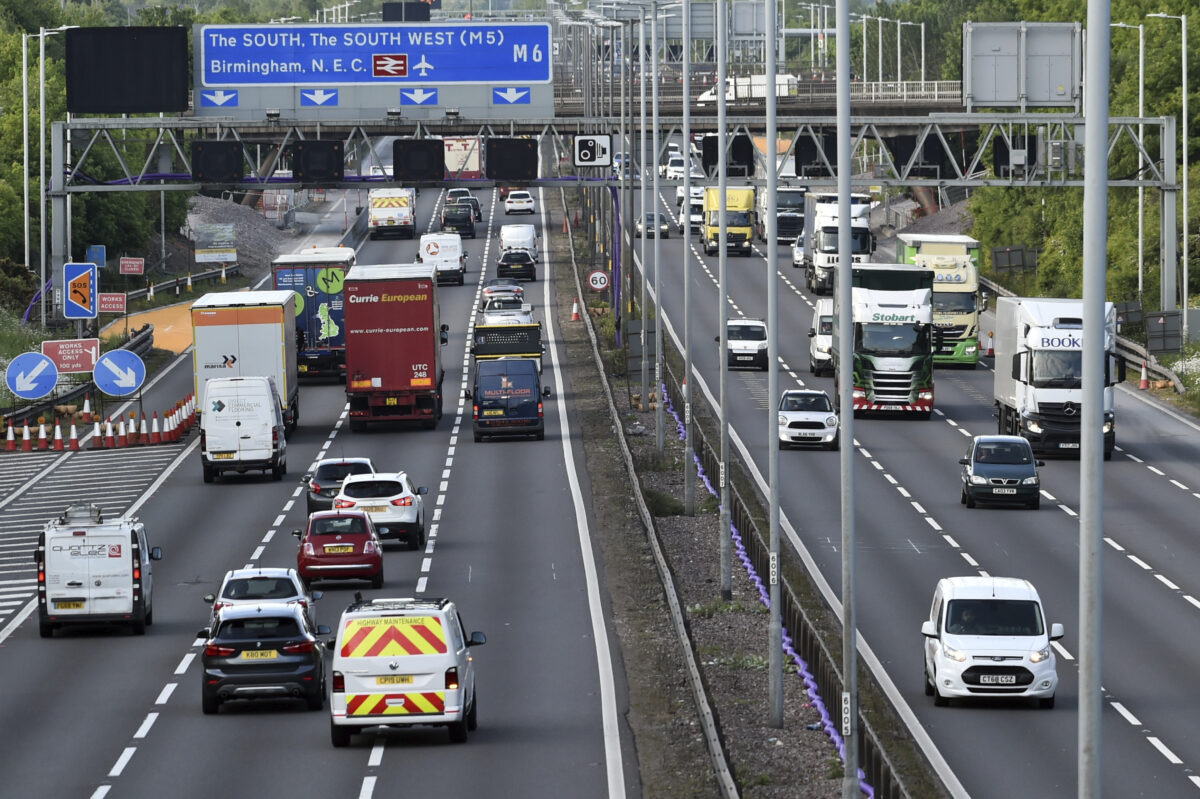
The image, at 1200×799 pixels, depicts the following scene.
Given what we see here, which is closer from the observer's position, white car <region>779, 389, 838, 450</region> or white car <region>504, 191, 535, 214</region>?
white car <region>779, 389, 838, 450</region>

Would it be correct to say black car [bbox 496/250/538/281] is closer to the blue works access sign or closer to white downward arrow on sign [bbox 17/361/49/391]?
the blue works access sign

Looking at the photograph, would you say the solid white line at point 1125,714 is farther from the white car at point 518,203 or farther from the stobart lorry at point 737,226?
the white car at point 518,203

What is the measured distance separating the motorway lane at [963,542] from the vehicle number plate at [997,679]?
83cm

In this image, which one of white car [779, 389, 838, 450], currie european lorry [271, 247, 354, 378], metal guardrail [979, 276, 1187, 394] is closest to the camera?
white car [779, 389, 838, 450]

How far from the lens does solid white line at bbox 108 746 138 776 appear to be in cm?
2564

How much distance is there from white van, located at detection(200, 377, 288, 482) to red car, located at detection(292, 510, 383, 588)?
13.3 metres

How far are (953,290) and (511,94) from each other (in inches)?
662

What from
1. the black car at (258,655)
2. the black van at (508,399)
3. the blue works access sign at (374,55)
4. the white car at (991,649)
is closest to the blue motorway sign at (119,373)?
the black van at (508,399)

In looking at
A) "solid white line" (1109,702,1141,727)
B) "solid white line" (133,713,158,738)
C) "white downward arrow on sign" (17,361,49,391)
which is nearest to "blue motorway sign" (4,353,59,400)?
"white downward arrow on sign" (17,361,49,391)

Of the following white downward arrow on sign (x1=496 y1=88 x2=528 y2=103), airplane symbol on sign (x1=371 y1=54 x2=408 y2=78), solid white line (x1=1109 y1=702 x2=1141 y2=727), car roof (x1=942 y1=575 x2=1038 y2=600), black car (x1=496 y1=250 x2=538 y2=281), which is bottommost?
solid white line (x1=1109 y1=702 x2=1141 y2=727)

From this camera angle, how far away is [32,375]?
181ft

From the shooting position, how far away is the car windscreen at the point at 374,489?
139 ft

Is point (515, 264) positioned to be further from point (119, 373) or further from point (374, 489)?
point (374, 489)

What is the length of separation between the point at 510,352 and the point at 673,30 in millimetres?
76519
